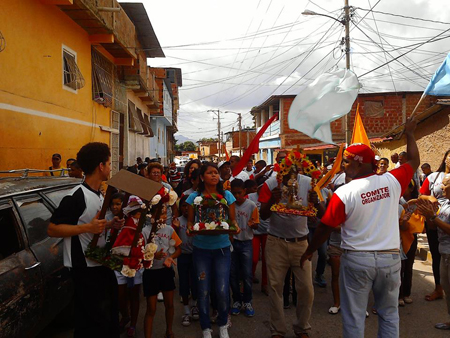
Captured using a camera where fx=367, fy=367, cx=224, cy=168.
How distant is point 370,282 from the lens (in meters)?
3.02

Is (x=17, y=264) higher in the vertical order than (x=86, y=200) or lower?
lower

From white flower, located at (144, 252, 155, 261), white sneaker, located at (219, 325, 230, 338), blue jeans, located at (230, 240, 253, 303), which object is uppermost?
white flower, located at (144, 252, 155, 261)

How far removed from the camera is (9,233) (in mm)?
3305

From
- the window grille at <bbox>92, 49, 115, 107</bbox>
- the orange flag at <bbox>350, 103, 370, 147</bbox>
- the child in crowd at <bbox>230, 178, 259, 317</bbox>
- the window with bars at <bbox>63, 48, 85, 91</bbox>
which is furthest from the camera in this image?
the window grille at <bbox>92, 49, 115, 107</bbox>

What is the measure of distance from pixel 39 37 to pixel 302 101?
695cm

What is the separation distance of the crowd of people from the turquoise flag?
963mm

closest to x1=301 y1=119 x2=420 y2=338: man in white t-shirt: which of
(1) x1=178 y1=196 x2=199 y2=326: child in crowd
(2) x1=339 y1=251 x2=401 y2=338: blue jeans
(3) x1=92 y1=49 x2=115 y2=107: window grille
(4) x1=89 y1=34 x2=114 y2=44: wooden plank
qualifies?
(2) x1=339 y1=251 x2=401 y2=338: blue jeans

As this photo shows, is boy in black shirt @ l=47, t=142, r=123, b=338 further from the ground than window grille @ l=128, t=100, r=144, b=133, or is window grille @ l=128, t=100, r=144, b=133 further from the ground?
window grille @ l=128, t=100, r=144, b=133

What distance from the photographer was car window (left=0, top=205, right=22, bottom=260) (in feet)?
10.6

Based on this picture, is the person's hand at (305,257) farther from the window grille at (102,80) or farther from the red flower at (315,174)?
the window grille at (102,80)

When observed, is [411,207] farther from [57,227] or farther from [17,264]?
[17,264]

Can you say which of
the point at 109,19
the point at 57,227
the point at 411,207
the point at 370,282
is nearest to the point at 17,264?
the point at 57,227

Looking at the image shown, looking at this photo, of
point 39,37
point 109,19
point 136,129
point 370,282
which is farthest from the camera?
point 136,129

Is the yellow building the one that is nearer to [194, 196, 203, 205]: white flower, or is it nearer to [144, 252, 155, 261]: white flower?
[194, 196, 203, 205]: white flower
